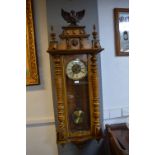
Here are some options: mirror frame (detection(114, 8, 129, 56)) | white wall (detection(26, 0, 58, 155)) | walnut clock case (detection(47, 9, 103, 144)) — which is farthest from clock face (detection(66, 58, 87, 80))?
mirror frame (detection(114, 8, 129, 56))

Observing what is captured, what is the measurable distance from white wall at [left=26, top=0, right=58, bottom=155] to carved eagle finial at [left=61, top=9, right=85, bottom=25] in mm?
280

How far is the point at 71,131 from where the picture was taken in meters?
1.69

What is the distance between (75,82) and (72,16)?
572 millimetres

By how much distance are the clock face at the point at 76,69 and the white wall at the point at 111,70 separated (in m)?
0.29

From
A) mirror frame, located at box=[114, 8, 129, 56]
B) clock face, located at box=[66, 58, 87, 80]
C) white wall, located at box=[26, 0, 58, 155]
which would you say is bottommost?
white wall, located at box=[26, 0, 58, 155]

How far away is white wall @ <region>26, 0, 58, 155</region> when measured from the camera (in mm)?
1786

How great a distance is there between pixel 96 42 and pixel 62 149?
1.05m

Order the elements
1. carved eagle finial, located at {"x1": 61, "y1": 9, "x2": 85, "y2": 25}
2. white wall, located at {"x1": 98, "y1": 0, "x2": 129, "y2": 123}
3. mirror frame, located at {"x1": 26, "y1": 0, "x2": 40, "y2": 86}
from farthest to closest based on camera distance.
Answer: white wall, located at {"x1": 98, "y1": 0, "x2": 129, "y2": 123} < mirror frame, located at {"x1": 26, "y1": 0, "x2": 40, "y2": 86} < carved eagle finial, located at {"x1": 61, "y1": 9, "x2": 85, "y2": 25}

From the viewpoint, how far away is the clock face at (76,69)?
1.65 metres

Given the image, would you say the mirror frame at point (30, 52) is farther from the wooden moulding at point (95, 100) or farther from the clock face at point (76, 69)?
the wooden moulding at point (95, 100)

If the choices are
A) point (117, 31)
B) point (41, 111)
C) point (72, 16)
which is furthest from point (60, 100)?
point (117, 31)

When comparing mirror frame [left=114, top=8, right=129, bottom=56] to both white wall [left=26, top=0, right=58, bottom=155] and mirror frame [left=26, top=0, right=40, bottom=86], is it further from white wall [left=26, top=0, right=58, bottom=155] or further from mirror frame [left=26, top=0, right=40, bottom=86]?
mirror frame [left=26, top=0, right=40, bottom=86]
